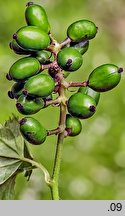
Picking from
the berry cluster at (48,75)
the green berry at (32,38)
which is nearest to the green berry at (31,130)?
the berry cluster at (48,75)

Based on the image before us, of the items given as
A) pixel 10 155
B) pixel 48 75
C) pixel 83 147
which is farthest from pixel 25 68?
pixel 83 147

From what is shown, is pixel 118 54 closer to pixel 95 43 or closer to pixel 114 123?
pixel 95 43

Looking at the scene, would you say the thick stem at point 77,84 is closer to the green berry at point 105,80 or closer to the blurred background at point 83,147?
the green berry at point 105,80

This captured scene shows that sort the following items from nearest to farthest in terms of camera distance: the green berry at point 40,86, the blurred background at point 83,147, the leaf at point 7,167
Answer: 1. the green berry at point 40,86
2. the leaf at point 7,167
3. the blurred background at point 83,147

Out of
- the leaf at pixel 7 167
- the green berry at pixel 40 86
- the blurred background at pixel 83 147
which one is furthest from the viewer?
the blurred background at pixel 83 147

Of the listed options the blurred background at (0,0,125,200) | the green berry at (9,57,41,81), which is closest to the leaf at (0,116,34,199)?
the green berry at (9,57,41,81)

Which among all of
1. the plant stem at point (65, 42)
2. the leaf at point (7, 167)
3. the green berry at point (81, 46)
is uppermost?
the plant stem at point (65, 42)
